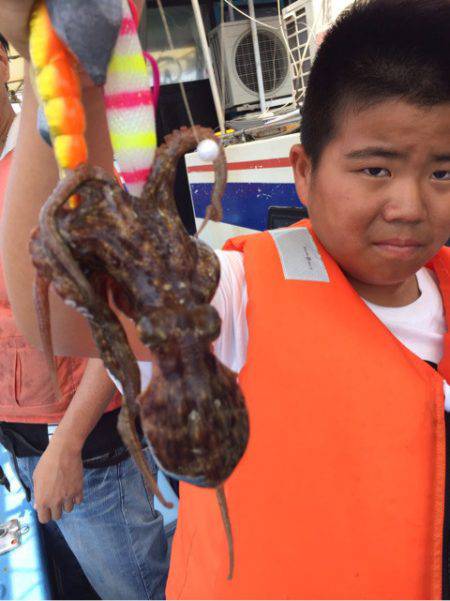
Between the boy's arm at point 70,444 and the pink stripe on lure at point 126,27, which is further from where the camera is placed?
the boy's arm at point 70,444

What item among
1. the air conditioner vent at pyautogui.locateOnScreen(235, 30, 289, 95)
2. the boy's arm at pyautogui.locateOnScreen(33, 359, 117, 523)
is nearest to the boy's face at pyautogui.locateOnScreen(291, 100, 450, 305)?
the boy's arm at pyautogui.locateOnScreen(33, 359, 117, 523)

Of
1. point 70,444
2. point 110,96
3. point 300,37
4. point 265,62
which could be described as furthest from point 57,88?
point 265,62

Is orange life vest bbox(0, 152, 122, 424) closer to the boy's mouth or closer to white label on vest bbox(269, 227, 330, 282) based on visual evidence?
white label on vest bbox(269, 227, 330, 282)

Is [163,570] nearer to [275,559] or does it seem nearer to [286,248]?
[275,559]

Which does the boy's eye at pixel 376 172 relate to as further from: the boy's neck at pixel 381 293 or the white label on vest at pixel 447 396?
the white label on vest at pixel 447 396

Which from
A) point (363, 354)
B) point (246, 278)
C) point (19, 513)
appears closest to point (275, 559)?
point (363, 354)

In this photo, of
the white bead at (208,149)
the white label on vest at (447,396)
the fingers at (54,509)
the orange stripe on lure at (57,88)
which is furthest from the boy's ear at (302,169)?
the fingers at (54,509)

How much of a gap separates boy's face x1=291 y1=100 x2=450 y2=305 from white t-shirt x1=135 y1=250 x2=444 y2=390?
0.17 metres

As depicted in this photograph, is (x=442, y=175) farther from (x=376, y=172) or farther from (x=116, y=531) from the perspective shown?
(x=116, y=531)

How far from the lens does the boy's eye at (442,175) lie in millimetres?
985

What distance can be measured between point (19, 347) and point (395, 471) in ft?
4.11

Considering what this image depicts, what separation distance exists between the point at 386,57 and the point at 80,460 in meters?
1.45

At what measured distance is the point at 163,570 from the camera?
1873 millimetres

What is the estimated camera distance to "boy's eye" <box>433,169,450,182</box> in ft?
3.23
